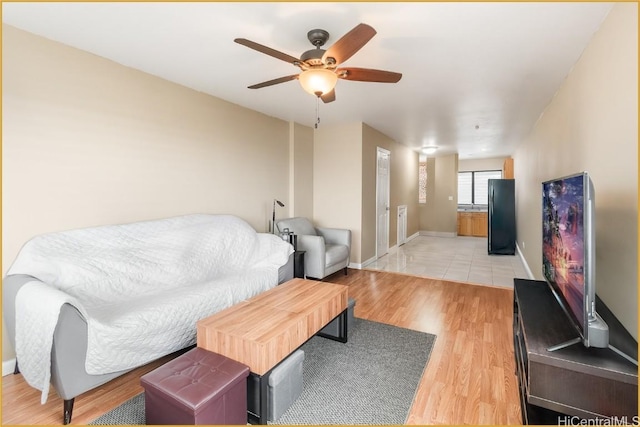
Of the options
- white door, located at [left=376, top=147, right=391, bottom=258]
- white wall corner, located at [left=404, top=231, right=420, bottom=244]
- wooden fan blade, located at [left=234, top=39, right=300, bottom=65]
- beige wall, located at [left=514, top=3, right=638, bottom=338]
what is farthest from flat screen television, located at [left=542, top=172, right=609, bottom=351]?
white wall corner, located at [left=404, top=231, right=420, bottom=244]

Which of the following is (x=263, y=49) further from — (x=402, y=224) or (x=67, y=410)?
(x=402, y=224)

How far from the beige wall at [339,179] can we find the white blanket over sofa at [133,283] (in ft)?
5.79

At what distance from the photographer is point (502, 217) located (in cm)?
602

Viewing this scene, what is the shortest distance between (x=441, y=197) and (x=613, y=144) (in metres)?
6.87

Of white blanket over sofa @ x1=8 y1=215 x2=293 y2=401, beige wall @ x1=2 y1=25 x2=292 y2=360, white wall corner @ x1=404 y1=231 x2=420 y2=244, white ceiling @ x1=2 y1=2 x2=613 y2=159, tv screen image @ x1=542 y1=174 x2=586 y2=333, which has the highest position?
white ceiling @ x1=2 y1=2 x2=613 y2=159

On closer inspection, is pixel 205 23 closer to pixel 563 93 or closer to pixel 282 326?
pixel 282 326

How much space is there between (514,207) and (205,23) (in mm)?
6347

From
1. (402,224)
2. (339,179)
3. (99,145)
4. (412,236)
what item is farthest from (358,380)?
(412,236)

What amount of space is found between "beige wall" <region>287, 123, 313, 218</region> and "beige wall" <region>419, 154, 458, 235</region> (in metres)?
4.73

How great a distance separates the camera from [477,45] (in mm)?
2207

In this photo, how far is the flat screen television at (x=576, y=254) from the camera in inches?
46.0

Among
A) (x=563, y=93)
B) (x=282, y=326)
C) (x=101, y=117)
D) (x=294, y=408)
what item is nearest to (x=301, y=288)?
(x=282, y=326)

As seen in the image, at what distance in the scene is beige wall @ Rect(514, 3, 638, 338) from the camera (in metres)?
1.43

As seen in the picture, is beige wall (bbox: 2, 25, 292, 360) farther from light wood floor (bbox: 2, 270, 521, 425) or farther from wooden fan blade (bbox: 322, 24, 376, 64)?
wooden fan blade (bbox: 322, 24, 376, 64)
